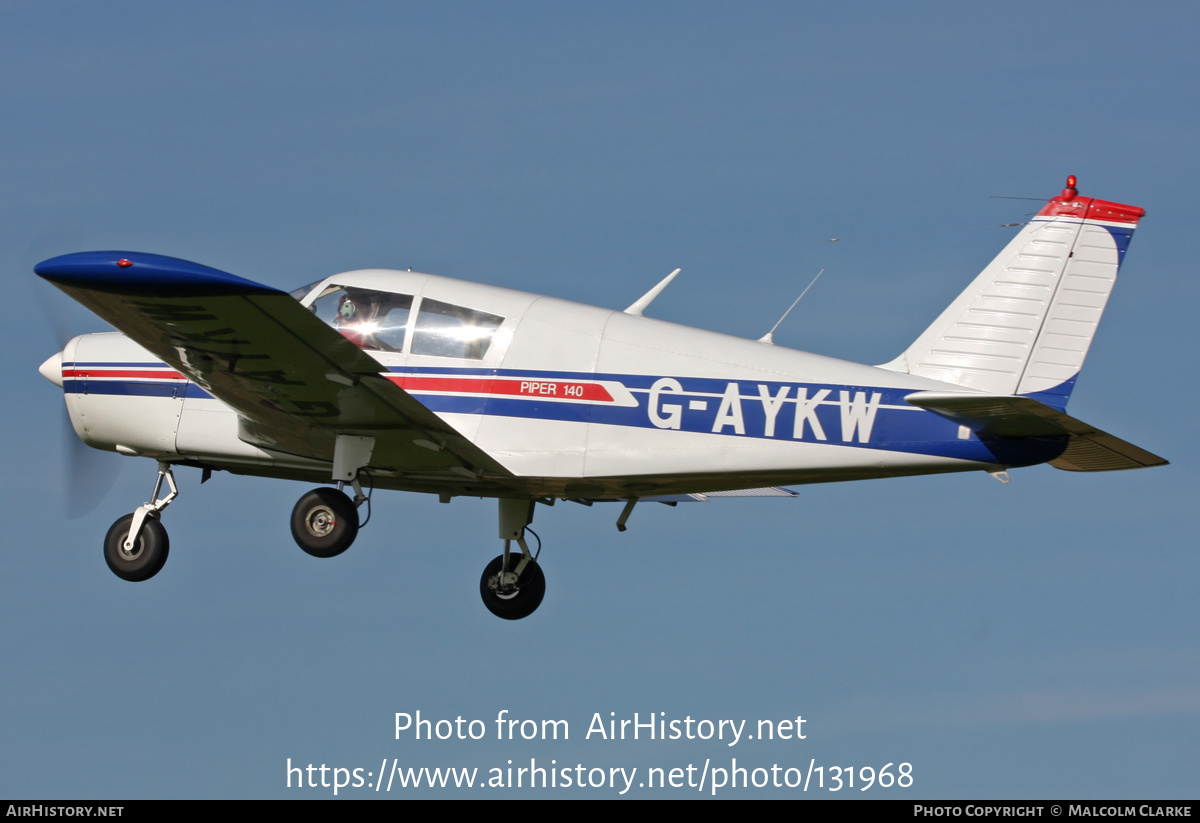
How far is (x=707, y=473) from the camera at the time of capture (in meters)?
13.1

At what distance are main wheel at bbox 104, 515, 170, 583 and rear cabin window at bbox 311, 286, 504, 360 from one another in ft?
9.27

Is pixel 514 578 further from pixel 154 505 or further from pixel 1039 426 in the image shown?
pixel 1039 426

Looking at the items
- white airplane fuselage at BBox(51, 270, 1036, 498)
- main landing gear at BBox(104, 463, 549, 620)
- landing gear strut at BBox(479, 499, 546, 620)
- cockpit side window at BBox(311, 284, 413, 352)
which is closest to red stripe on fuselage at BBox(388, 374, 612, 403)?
white airplane fuselage at BBox(51, 270, 1036, 498)

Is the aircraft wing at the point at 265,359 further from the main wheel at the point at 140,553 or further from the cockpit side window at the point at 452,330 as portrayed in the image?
the main wheel at the point at 140,553

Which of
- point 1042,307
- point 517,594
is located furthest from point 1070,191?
point 517,594

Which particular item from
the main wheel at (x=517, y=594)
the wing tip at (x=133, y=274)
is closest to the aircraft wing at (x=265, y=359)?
the wing tip at (x=133, y=274)

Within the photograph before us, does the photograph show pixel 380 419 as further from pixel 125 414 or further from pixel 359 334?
pixel 125 414

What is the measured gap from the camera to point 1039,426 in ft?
39.9

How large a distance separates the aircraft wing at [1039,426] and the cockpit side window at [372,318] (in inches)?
175

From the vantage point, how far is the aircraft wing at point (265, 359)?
1091cm

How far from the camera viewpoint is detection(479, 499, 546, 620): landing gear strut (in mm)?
15547

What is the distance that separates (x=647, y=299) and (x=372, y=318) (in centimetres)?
248

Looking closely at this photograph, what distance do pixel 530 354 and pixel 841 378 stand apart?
2.65 meters

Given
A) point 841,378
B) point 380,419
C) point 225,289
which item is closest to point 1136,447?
point 841,378
